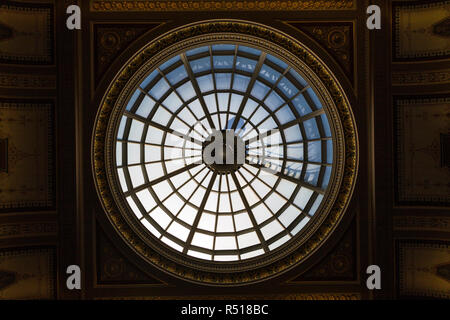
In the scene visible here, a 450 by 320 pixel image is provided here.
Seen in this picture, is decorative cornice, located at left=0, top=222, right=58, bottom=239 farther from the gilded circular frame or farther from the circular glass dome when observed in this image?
the circular glass dome

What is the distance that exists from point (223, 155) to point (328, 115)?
3200mm

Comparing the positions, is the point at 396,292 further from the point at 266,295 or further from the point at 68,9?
the point at 68,9

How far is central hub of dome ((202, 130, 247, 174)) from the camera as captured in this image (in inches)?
522

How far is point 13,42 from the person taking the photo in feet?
36.9

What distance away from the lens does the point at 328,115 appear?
38.4 feet

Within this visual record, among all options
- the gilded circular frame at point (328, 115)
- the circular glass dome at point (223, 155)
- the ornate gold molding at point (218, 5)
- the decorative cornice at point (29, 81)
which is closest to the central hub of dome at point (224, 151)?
the circular glass dome at point (223, 155)

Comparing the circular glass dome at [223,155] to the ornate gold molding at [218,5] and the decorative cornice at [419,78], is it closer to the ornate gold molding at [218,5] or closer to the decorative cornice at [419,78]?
the ornate gold molding at [218,5]

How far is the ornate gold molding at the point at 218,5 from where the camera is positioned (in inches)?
436

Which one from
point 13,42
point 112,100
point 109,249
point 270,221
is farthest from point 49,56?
point 270,221

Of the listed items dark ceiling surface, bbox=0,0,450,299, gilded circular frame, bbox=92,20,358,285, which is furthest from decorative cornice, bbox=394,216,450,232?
gilded circular frame, bbox=92,20,358,285

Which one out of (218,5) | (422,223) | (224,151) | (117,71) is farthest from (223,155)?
(422,223)

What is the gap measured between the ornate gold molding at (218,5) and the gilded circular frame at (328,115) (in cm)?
37

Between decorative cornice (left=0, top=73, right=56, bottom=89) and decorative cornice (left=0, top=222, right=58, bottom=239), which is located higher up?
decorative cornice (left=0, top=73, right=56, bottom=89)

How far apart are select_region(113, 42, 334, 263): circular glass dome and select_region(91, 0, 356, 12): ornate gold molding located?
60.7 inches
